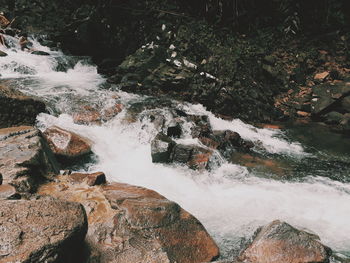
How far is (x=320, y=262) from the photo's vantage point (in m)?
3.23

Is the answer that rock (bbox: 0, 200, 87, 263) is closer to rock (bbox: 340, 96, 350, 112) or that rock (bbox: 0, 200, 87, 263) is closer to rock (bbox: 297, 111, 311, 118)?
rock (bbox: 297, 111, 311, 118)

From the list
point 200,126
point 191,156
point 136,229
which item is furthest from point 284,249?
point 200,126

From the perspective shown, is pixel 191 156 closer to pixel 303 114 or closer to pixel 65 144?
pixel 65 144

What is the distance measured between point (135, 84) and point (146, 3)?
158 inches

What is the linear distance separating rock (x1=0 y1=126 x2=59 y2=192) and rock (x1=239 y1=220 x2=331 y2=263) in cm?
251

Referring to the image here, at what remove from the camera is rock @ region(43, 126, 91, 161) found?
18.0ft

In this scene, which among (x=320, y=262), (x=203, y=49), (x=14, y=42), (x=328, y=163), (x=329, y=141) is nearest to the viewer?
(x=320, y=262)

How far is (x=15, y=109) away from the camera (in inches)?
243

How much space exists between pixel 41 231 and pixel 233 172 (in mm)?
4231

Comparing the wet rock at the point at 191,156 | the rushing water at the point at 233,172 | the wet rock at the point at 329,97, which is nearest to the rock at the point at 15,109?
the rushing water at the point at 233,172

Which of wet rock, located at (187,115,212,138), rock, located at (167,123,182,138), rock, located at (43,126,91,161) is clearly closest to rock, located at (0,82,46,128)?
rock, located at (43,126,91,161)

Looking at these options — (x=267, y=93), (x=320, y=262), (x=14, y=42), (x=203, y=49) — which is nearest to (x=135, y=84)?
(x=203, y=49)

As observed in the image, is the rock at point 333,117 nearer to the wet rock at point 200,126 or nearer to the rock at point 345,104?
the rock at point 345,104

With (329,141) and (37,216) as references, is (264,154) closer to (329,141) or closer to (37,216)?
(329,141)
